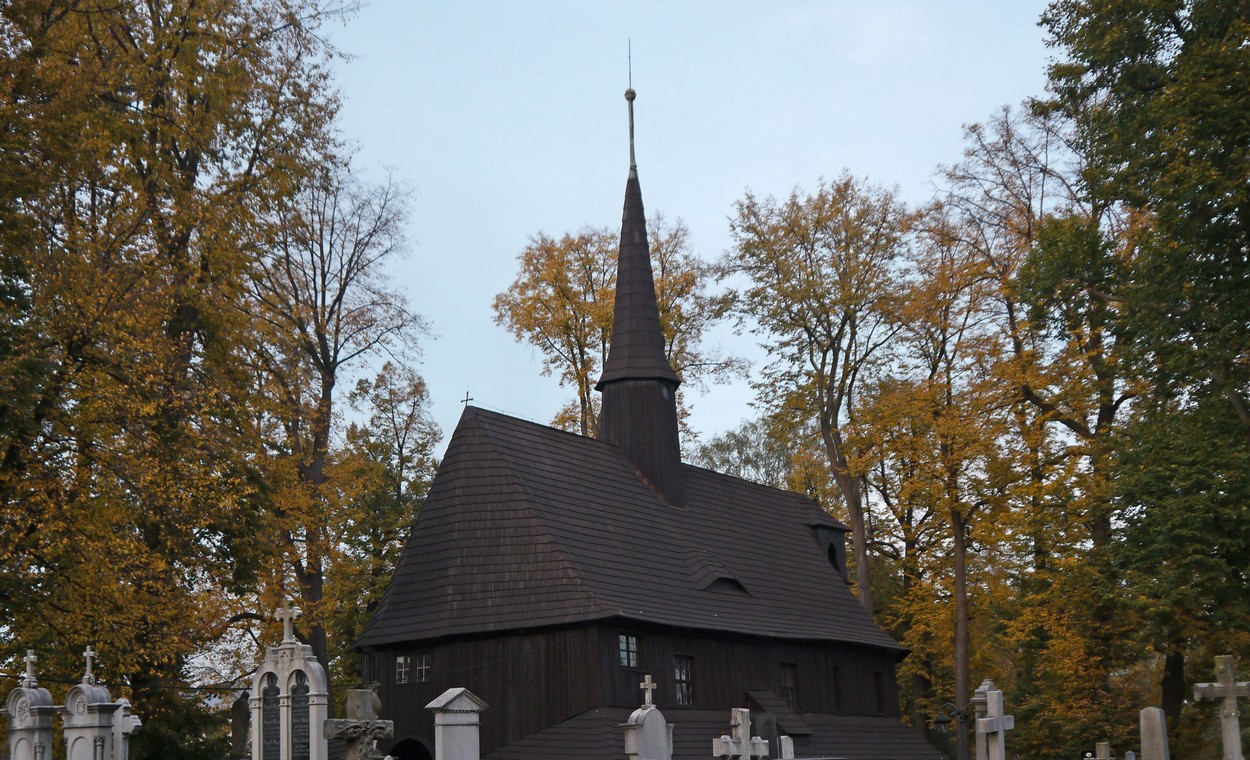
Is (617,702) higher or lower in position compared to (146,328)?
lower

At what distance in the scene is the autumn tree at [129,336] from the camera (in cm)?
1822

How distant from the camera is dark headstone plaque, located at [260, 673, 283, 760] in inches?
687

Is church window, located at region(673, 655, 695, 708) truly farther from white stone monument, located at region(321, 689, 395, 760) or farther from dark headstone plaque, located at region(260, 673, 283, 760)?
dark headstone plaque, located at region(260, 673, 283, 760)

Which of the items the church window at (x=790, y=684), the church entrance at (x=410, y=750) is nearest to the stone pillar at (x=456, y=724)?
the church entrance at (x=410, y=750)

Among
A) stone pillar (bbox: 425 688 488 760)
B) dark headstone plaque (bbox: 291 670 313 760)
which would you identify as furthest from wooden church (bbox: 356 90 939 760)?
dark headstone plaque (bbox: 291 670 313 760)

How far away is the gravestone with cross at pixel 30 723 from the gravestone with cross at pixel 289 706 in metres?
2.58

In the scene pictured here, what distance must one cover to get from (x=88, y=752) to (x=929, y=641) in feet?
90.4

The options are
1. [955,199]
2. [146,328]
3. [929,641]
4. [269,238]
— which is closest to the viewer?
[146,328]

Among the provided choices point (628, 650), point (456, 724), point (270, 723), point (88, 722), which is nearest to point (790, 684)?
point (628, 650)

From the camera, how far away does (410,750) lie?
81.3ft

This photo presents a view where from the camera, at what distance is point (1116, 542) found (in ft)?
88.7

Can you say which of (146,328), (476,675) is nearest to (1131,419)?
(476,675)

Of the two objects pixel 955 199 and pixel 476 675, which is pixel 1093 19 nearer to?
pixel 955 199

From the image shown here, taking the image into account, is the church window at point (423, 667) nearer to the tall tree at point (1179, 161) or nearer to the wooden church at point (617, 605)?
the wooden church at point (617, 605)
